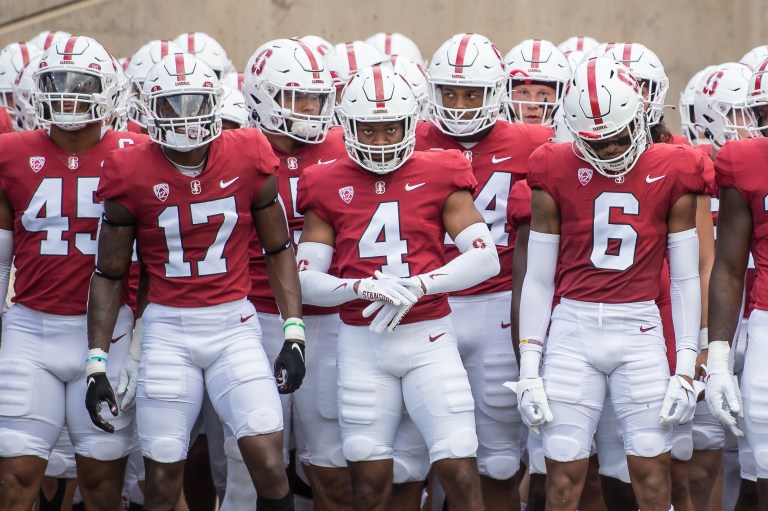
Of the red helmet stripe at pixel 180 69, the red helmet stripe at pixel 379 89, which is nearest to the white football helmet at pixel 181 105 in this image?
the red helmet stripe at pixel 180 69

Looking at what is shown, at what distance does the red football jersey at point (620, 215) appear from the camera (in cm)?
505

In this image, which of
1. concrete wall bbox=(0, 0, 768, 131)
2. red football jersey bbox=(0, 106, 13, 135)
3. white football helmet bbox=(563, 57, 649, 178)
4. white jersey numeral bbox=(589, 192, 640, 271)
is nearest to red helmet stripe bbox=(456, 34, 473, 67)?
white football helmet bbox=(563, 57, 649, 178)

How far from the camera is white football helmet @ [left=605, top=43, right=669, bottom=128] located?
6030mm

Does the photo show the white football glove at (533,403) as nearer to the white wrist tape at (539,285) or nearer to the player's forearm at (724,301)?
the white wrist tape at (539,285)

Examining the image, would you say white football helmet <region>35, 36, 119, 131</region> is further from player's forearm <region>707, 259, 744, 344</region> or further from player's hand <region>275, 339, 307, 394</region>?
player's forearm <region>707, 259, 744, 344</region>

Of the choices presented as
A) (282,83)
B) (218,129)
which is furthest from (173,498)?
(282,83)

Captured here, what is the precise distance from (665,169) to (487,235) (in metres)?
0.70

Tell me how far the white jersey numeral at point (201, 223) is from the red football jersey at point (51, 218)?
0.38 m

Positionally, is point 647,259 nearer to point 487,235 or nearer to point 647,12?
point 487,235

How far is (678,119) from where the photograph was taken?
433 inches

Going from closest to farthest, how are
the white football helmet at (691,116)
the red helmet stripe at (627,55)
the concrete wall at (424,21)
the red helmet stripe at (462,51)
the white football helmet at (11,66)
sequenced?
the red helmet stripe at (462,51) → the red helmet stripe at (627,55) → the white football helmet at (691,116) → the white football helmet at (11,66) → the concrete wall at (424,21)

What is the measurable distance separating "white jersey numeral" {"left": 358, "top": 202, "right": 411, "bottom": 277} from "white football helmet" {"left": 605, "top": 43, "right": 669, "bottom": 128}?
1.41 m

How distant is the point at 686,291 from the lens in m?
5.05

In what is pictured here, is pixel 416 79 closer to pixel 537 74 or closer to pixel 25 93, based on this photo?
pixel 537 74
